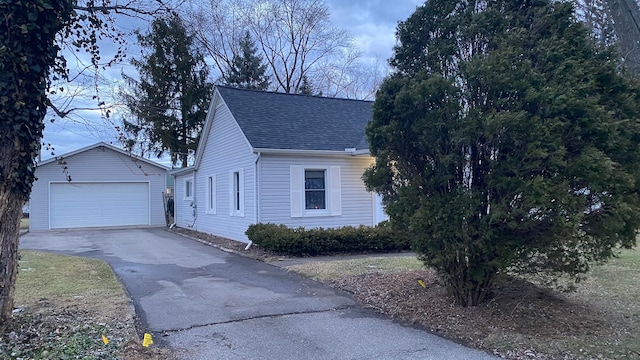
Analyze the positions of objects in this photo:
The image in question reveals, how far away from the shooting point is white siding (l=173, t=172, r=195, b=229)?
826 inches

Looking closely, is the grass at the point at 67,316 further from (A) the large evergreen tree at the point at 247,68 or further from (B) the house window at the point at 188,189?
(A) the large evergreen tree at the point at 247,68

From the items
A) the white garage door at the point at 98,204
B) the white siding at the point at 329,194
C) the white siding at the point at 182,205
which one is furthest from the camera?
the white garage door at the point at 98,204

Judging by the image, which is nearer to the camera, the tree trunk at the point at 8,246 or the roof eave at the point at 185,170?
the tree trunk at the point at 8,246

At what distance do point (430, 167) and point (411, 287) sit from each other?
2.39 metres

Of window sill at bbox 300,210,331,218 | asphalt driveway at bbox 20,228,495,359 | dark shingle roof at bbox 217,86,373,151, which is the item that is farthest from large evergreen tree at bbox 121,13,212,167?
asphalt driveway at bbox 20,228,495,359

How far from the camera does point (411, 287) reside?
23.7 ft

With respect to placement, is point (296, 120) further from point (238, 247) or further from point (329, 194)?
point (238, 247)

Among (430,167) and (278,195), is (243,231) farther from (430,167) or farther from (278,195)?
(430,167)

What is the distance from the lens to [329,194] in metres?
14.5

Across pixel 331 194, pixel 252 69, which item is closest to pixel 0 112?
pixel 331 194

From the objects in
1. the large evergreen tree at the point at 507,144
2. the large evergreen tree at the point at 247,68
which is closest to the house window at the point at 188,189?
the large evergreen tree at the point at 247,68

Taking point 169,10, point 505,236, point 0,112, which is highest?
point 169,10

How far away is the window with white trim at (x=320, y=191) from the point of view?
46.5 ft

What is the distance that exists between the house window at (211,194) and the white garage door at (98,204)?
789 cm
